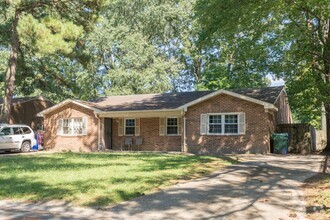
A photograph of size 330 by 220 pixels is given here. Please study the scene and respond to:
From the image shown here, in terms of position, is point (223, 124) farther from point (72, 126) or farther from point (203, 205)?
point (203, 205)

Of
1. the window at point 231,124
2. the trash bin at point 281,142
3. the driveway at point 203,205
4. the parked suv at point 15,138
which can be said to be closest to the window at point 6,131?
the parked suv at point 15,138

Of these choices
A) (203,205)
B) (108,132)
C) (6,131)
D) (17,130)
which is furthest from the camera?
(108,132)

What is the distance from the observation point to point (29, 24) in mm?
21469

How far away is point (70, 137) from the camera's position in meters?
25.7

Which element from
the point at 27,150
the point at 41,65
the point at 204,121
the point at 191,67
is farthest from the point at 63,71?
the point at 204,121

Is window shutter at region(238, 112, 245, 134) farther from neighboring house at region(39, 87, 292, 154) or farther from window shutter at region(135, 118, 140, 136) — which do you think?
window shutter at region(135, 118, 140, 136)

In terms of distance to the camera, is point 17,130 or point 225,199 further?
point 17,130

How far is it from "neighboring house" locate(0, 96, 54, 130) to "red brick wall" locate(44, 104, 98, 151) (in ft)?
30.6

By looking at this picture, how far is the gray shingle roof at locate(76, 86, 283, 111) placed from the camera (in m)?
22.9

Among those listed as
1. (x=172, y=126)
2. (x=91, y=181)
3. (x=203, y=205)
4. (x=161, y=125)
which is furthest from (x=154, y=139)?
(x=203, y=205)

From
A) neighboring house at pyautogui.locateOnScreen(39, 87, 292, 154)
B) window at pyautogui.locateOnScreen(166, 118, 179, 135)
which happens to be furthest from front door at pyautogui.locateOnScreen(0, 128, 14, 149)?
window at pyautogui.locateOnScreen(166, 118, 179, 135)

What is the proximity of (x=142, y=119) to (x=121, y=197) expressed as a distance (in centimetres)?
1677

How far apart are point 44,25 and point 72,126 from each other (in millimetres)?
7423

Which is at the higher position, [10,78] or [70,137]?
[10,78]
